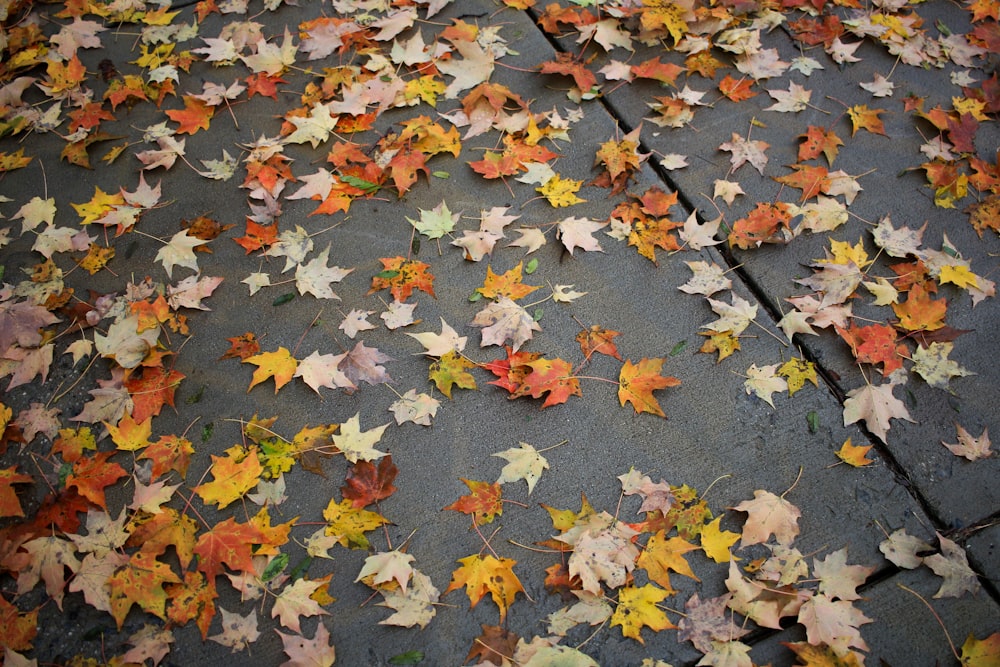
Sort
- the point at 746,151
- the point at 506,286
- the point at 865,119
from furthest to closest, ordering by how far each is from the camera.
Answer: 1. the point at 865,119
2. the point at 746,151
3. the point at 506,286

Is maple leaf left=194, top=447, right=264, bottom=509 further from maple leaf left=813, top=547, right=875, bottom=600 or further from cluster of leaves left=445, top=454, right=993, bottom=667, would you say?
maple leaf left=813, top=547, right=875, bottom=600

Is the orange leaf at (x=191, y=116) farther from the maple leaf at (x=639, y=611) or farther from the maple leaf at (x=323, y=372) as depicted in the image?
the maple leaf at (x=639, y=611)

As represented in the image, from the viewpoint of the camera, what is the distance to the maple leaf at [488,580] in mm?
2193

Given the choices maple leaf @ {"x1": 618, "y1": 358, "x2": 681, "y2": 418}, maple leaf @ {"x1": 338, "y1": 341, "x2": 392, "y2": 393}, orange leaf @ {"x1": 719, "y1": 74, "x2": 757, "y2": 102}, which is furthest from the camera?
orange leaf @ {"x1": 719, "y1": 74, "x2": 757, "y2": 102}

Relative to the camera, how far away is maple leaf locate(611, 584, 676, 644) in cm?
212

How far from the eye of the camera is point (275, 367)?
266 cm

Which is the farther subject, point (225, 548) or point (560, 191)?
point (560, 191)

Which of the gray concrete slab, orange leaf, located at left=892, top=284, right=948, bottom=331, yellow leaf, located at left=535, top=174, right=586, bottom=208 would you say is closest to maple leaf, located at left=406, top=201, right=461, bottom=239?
yellow leaf, located at left=535, top=174, right=586, bottom=208

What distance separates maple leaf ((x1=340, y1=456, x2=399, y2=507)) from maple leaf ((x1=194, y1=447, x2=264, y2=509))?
0.32 meters

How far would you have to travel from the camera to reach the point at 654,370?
2.59 metres

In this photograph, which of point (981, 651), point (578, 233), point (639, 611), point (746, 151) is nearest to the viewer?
point (981, 651)

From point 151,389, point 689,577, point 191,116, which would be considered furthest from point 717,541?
point 191,116

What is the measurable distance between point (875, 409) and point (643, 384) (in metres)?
0.81

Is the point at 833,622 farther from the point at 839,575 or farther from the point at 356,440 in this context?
the point at 356,440
